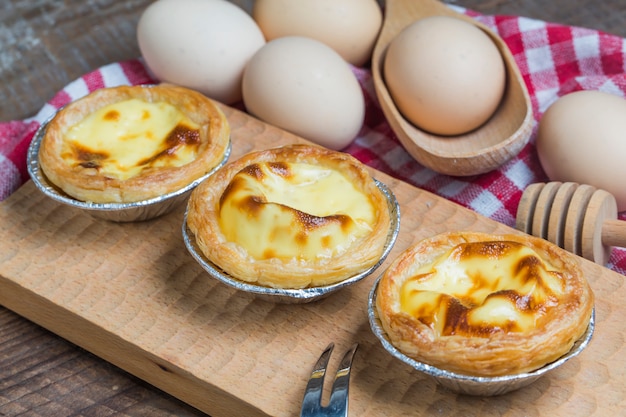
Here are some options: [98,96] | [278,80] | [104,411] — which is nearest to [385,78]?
[278,80]

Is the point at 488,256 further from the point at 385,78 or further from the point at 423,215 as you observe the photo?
the point at 385,78

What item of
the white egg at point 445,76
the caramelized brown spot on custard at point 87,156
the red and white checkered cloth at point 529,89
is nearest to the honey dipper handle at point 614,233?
the red and white checkered cloth at point 529,89

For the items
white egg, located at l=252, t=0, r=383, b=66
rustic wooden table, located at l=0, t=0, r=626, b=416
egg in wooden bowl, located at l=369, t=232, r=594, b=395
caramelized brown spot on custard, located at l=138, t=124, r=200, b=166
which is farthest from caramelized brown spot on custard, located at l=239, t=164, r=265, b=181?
white egg, located at l=252, t=0, r=383, b=66

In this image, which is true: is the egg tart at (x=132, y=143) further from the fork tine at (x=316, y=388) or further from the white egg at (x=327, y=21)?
the fork tine at (x=316, y=388)

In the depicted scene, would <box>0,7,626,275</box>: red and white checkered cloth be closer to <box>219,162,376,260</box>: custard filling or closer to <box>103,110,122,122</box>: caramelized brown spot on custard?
<box>103,110,122,122</box>: caramelized brown spot on custard

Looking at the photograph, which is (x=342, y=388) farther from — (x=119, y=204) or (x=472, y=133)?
(x=472, y=133)

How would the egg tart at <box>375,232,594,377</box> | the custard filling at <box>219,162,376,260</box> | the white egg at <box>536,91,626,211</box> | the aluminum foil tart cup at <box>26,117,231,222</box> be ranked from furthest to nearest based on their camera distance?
1. the white egg at <box>536,91,626,211</box>
2. the aluminum foil tart cup at <box>26,117,231,222</box>
3. the custard filling at <box>219,162,376,260</box>
4. the egg tart at <box>375,232,594,377</box>
